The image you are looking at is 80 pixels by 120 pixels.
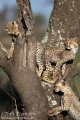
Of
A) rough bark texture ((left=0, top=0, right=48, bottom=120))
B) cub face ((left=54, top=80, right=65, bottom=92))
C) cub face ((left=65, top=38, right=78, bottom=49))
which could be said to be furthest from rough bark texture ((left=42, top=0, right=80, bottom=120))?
rough bark texture ((left=0, top=0, right=48, bottom=120))

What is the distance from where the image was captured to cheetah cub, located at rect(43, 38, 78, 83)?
6.19 metres

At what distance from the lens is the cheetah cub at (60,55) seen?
20.3ft

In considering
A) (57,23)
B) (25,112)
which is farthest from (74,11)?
(25,112)

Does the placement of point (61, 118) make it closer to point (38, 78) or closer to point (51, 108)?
point (51, 108)

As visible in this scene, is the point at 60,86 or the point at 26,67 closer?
the point at 26,67

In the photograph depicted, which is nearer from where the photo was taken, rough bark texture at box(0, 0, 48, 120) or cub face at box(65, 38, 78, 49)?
rough bark texture at box(0, 0, 48, 120)

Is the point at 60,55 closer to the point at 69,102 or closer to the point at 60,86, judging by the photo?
the point at 60,86

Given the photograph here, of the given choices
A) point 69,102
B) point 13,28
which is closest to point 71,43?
point 69,102

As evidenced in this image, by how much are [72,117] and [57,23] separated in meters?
1.55

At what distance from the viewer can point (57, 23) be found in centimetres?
640

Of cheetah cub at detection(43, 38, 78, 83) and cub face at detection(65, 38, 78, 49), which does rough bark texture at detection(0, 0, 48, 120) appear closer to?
cheetah cub at detection(43, 38, 78, 83)

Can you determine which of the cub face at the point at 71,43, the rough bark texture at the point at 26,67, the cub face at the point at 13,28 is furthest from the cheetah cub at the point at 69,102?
the cub face at the point at 13,28

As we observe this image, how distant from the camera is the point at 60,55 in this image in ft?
21.2

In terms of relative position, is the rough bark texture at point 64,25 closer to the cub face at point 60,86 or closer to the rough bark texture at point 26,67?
the cub face at point 60,86
